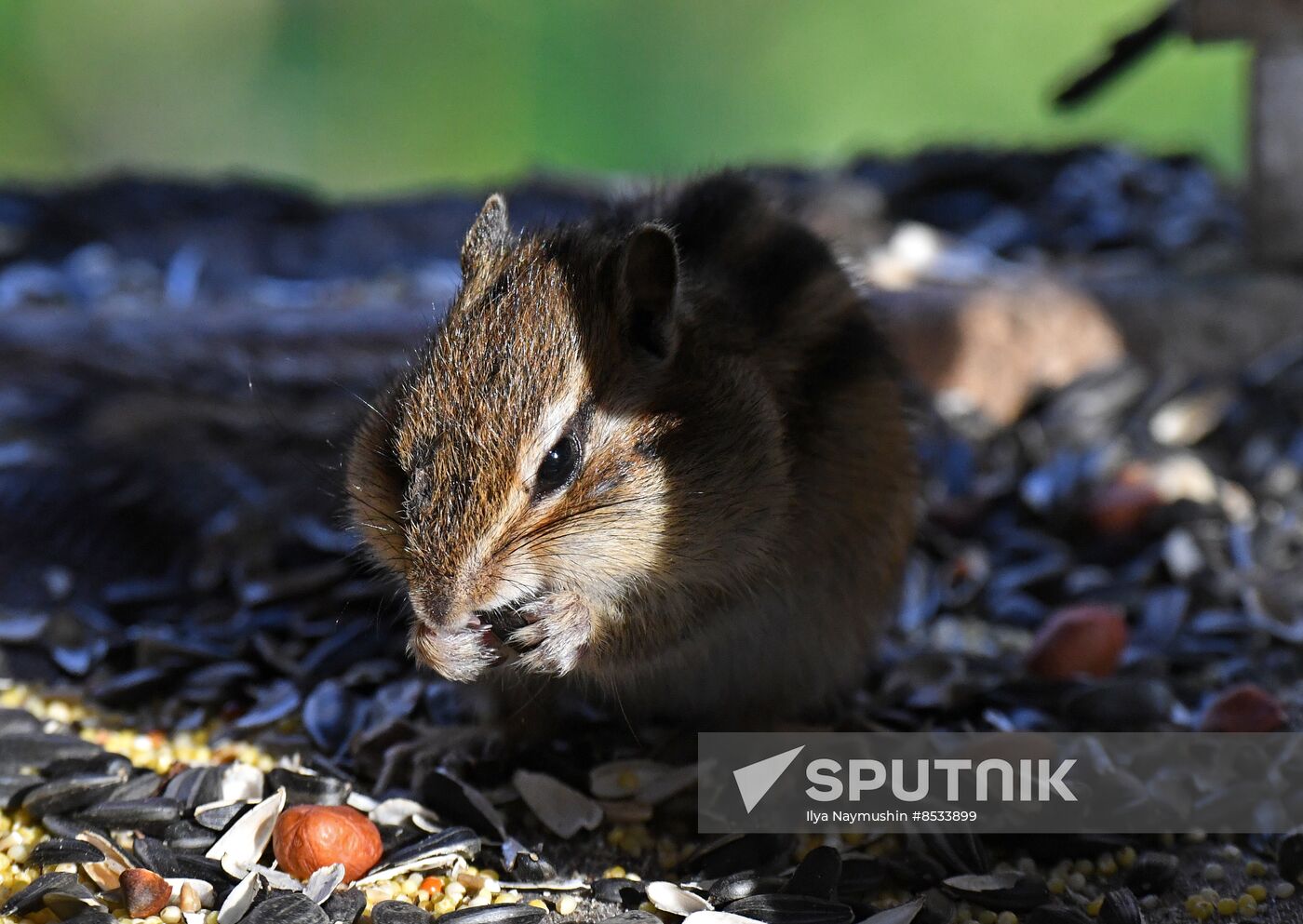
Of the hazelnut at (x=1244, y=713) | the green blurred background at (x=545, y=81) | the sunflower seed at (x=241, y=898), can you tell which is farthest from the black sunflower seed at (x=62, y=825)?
the green blurred background at (x=545, y=81)

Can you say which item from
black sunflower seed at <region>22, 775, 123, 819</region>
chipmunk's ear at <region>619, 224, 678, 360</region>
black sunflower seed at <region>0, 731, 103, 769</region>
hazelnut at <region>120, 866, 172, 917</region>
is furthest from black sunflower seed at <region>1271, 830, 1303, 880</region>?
black sunflower seed at <region>0, 731, 103, 769</region>

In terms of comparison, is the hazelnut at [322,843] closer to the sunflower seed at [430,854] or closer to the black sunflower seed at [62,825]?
the sunflower seed at [430,854]

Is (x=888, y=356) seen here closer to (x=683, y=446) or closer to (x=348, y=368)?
(x=683, y=446)

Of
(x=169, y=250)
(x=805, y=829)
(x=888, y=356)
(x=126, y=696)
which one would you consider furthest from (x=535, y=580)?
(x=169, y=250)

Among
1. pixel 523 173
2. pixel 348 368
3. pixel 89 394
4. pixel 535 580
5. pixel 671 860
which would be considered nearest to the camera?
pixel 535 580

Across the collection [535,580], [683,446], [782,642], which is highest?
[683,446]
